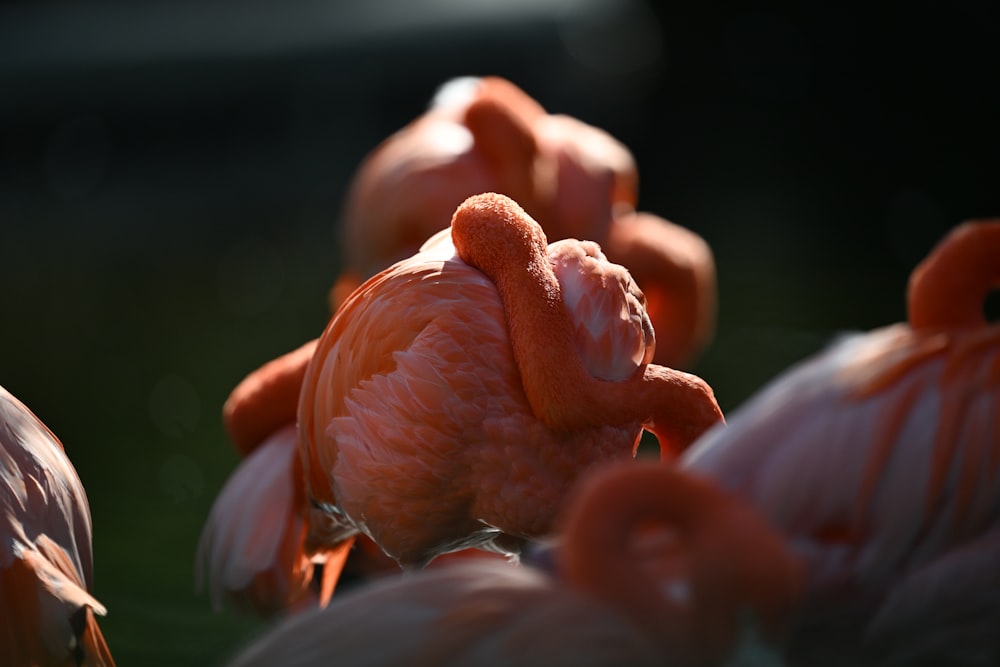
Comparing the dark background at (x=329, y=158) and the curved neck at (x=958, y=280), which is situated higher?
the curved neck at (x=958, y=280)

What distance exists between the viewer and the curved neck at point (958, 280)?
178cm

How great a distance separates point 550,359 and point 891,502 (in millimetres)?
672

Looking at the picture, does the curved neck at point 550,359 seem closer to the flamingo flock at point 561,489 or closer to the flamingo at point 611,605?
the flamingo flock at point 561,489

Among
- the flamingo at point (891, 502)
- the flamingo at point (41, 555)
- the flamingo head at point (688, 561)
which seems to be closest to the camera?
the flamingo head at point (688, 561)

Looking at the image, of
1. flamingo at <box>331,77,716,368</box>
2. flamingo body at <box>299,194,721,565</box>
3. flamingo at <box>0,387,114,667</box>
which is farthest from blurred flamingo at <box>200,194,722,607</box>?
flamingo at <box>331,77,716,368</box>

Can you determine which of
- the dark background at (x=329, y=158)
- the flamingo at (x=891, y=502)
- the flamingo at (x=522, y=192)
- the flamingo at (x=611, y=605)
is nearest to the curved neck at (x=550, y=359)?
the flamingo at (x=891, y=502)

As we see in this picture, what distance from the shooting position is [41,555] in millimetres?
1954

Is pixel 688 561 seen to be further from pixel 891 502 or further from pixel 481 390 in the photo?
pixel 481 390

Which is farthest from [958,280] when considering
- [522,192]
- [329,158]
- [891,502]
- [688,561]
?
[329,158]

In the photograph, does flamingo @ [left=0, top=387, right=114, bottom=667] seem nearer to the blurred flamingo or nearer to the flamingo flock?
the flamingo flock

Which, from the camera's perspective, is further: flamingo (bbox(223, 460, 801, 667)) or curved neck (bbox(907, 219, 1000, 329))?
curved neck (bbox(907, 219, 1000, 329))

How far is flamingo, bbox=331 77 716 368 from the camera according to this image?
3.46m

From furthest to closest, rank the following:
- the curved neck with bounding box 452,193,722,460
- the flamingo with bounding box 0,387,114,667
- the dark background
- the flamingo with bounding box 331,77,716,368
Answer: the dark background, the flamingo with bounding box 331,77,716,368, the curved neck with bounding box 452,193,722,460, the flamingo with bounding box 0,387,114,667

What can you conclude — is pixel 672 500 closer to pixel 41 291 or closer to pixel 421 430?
pixel 421 430
